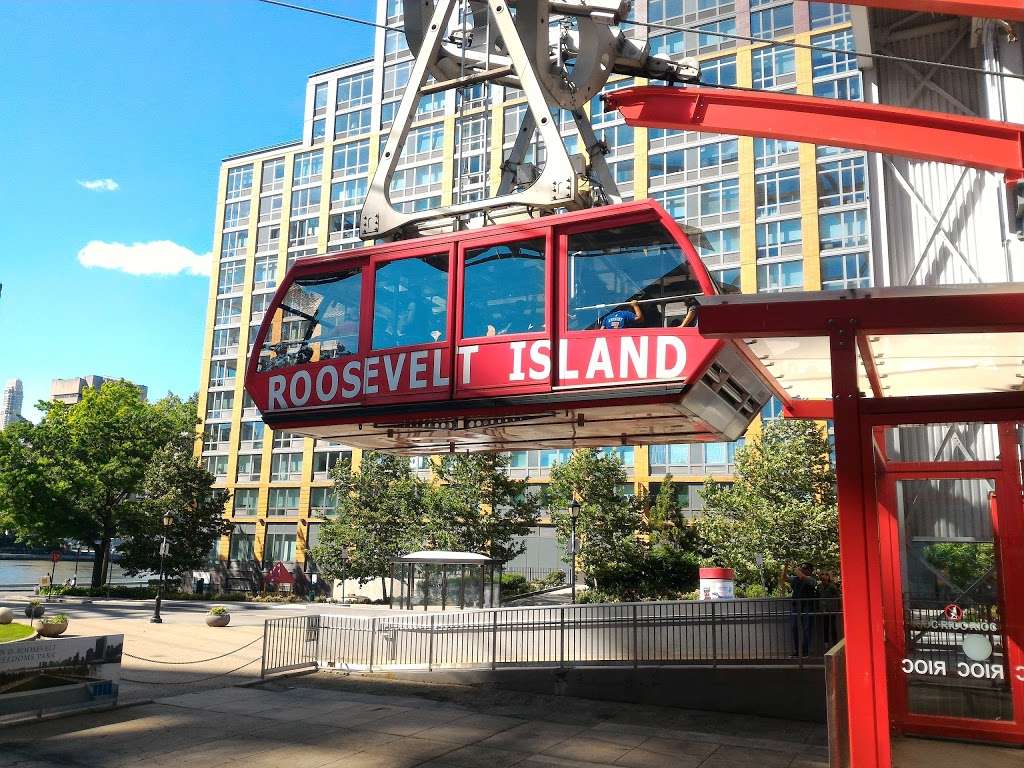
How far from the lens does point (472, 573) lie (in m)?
25.0

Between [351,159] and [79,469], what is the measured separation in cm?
3093

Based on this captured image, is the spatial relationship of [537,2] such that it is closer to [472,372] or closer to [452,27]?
[452,27]

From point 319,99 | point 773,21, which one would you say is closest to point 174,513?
point 319,99

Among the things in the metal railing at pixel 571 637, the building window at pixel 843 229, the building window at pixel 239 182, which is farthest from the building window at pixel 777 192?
the building window at pixel 239 182

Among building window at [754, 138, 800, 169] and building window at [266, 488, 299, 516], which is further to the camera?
building window at [266, 488, 299, 516]

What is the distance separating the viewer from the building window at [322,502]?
5794 cm

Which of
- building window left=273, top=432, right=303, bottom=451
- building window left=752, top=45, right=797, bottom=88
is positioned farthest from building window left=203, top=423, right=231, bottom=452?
building window left=752, top=45, right=797, bottom=88

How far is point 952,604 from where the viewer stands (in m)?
9.67

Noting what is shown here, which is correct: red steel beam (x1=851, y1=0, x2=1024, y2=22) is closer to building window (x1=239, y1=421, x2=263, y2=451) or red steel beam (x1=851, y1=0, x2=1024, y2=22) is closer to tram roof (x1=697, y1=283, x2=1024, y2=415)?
tram roof (x1=697, y1=283, x2=1024, y2=415)

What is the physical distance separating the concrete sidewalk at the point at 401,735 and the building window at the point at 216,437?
52.9m

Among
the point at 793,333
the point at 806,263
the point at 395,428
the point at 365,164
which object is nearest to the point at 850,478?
the point at 793,333

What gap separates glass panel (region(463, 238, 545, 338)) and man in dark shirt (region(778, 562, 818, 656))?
260 inches

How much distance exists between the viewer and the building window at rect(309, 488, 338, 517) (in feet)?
190

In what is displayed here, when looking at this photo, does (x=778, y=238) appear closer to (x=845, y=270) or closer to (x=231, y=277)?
(x=845, y=270)
